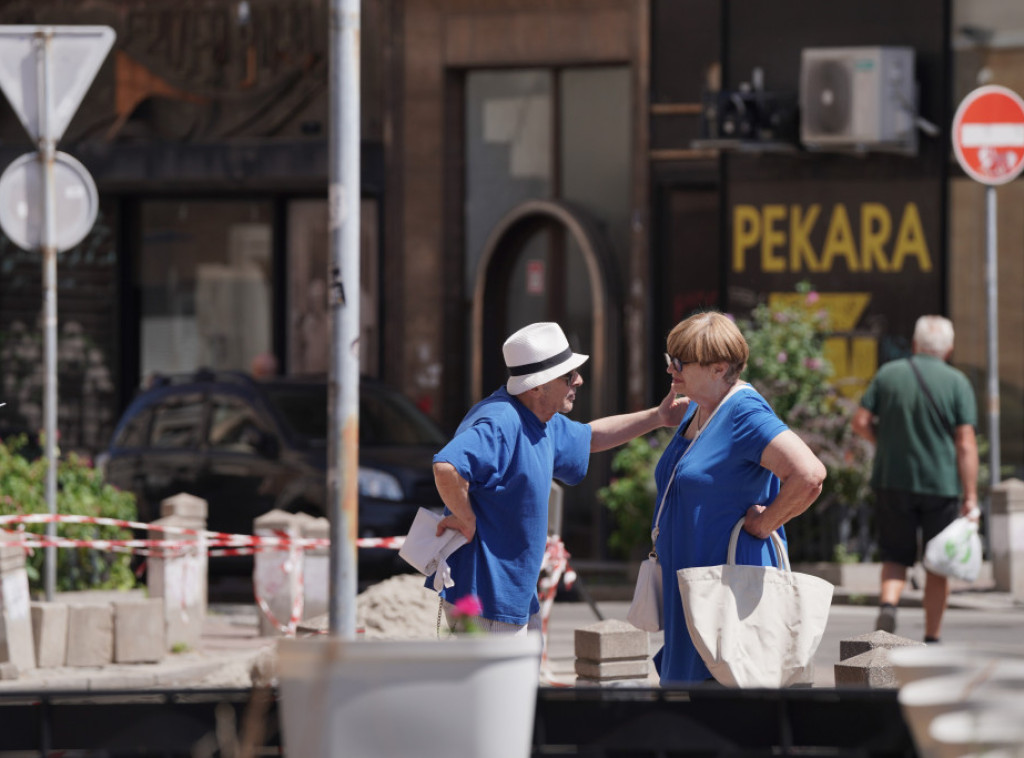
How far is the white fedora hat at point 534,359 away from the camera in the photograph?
5609mm

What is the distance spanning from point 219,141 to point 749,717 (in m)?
17.8

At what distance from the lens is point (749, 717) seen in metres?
3.40

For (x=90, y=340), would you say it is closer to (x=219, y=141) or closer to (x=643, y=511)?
(x=219, y=141)

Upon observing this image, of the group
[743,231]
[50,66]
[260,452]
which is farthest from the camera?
[743,231]

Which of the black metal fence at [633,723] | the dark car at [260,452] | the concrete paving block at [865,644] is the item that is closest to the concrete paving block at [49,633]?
the dark car at [260,452]

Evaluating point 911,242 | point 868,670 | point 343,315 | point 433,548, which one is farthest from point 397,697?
point 911,242

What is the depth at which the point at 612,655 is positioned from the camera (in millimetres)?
7879

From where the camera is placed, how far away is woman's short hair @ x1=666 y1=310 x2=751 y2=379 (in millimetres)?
5230

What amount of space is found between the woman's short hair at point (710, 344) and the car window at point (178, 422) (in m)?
10.1

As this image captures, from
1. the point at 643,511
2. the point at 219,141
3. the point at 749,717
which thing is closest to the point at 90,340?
the point at 219,141

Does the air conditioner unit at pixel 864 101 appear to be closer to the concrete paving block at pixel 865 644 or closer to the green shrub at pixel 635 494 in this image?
the green shrub at pixel 635 494

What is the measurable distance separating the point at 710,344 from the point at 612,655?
9.62ft

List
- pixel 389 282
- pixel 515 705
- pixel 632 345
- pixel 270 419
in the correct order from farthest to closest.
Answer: pixel 389 282 → pixel 632 345 → pixel 270 419 → pixel 515 705

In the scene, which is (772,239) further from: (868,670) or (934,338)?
(868,670)
